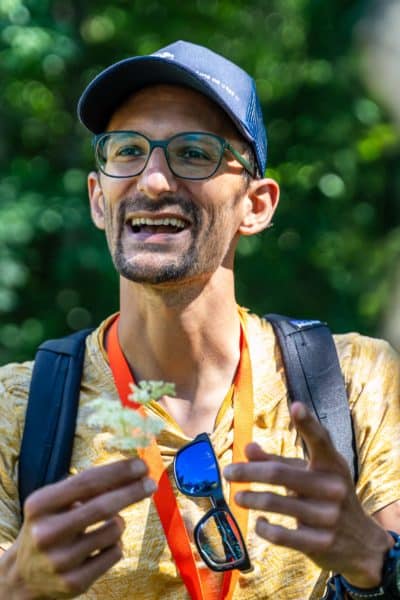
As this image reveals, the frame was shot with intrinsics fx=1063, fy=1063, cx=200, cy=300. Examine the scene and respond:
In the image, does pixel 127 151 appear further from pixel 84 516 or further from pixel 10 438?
pixel 84 516

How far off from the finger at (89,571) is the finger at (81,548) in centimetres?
2

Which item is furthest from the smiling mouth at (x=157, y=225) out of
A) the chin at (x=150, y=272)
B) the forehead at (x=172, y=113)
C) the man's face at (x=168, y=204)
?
the forehead at (x=172, y=113)

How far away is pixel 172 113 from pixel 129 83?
21 cm

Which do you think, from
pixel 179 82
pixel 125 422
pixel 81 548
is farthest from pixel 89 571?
pixel 179 82

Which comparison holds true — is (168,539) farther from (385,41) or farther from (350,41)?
(350,41)

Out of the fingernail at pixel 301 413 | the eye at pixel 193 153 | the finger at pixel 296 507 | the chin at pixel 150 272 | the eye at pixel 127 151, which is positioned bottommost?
the finger at pixel 296 507

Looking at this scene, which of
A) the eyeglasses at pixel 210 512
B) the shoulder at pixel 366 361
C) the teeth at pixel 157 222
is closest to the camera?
the eyeglasses at pixel 210 512

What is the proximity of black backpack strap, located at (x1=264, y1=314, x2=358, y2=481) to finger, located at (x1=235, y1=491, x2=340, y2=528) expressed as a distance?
786mm

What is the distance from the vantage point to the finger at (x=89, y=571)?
270cm

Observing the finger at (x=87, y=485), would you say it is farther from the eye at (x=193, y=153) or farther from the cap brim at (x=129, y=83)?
the cap brim at (x=129, y=83)

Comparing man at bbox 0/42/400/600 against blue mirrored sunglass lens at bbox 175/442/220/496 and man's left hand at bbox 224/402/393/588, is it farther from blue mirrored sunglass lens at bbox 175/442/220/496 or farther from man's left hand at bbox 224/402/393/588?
man's left hand at bbox 224/402/393/588

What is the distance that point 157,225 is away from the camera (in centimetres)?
364

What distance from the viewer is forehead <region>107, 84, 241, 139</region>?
3.73m

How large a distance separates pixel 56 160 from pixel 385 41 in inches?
301
